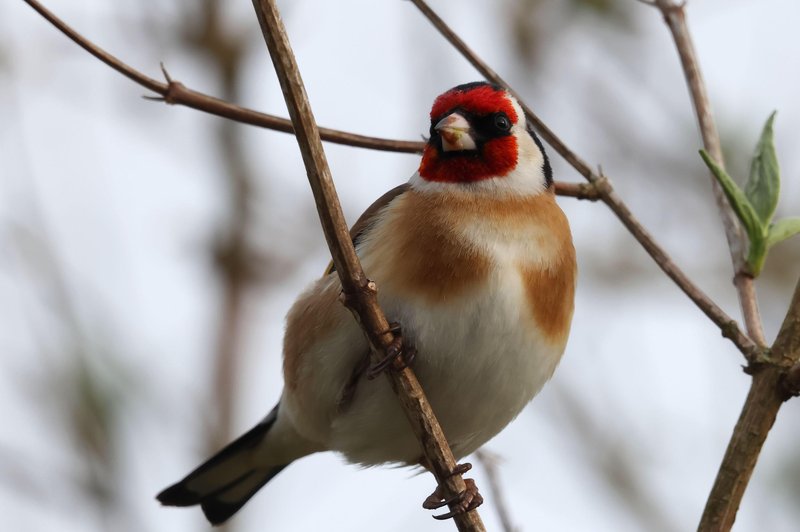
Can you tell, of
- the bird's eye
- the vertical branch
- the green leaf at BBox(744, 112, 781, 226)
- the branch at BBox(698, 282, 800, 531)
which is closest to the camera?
the branch at BBox(698, 282, 800, 531)

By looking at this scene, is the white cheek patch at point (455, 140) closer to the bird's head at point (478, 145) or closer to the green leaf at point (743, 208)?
the bird's head at point (478, 145)

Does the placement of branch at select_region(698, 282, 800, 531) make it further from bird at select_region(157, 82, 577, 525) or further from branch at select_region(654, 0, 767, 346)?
bird at select_region(157, 82, 577, 525)

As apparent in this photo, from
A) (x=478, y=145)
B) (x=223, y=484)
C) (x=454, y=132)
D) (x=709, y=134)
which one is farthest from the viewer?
(x=223, y=484)

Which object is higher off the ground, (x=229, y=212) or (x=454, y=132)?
(x=229, y=212)

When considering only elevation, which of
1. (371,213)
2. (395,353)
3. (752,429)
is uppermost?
(371,213)

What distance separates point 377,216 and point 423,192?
0.23m

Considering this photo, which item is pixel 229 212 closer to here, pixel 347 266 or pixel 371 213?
pixel 371 213

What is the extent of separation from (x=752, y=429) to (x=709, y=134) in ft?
3.89

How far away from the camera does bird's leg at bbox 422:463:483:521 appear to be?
323 cm

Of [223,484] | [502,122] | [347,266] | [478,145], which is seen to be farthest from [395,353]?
[223,484]

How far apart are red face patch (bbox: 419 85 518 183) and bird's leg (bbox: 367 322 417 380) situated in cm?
80

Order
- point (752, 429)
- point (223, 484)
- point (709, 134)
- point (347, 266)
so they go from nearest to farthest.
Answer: point (752, 429), point (347, 266), point (709, 134), point (223, 484)

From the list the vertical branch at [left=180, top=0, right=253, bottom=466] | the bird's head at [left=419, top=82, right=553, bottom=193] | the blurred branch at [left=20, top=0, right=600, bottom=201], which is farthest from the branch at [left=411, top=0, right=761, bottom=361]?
the vertical branch at [left=180, top=0, right=253, bottom=466]

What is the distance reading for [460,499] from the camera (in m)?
3.26
